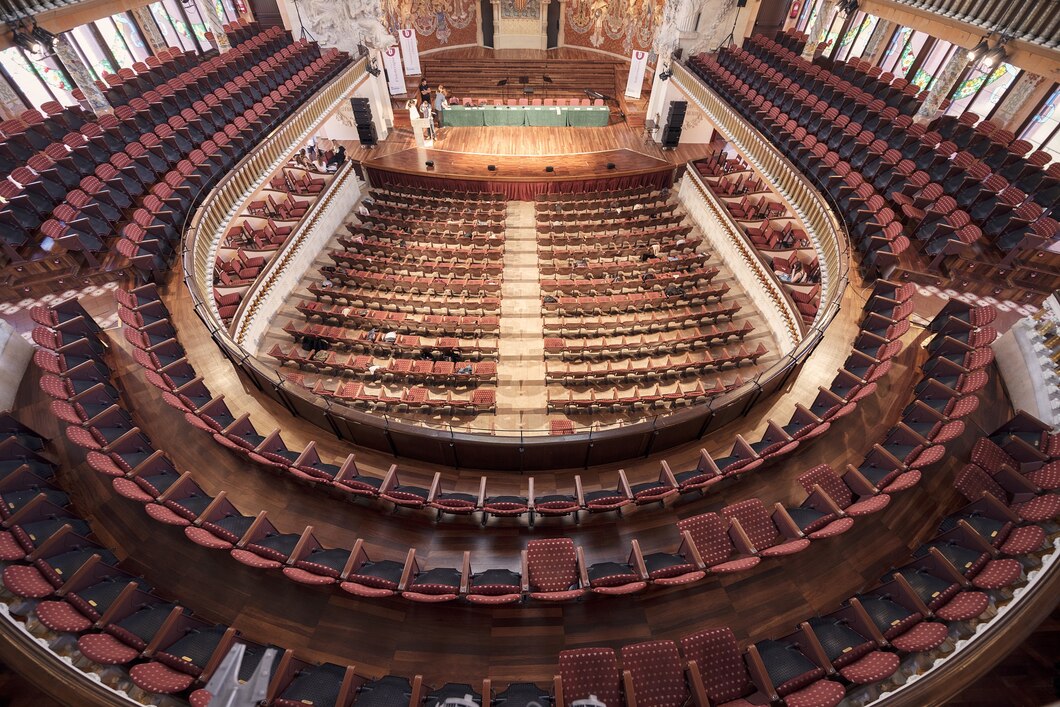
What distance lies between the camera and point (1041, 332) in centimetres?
506

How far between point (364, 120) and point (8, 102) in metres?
6.89

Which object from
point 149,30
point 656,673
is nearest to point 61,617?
point 656,673

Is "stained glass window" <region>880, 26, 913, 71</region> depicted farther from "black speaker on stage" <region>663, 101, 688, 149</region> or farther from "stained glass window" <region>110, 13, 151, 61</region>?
"stained glass window" <region>110, 13, 151, 61</region>

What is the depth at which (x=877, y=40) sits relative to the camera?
11594mm

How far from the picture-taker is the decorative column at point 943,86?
8523 millimetres

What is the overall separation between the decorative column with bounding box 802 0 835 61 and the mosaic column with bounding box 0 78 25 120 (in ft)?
57.0

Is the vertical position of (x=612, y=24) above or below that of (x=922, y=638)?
above

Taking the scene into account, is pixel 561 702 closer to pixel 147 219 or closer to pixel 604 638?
pixel 604 638

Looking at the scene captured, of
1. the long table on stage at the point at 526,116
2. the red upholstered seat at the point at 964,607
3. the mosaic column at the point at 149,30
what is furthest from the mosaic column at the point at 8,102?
the red upholstered seat at the point at 964,607

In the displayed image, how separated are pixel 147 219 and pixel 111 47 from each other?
25.8 feet

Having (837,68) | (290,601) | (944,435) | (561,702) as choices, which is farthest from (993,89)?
(290,601)

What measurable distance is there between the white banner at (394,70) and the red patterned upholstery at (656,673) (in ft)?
51.8

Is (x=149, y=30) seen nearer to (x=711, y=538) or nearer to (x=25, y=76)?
(x=25, y=76)

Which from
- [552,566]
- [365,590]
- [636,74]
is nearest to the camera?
[365,590]
